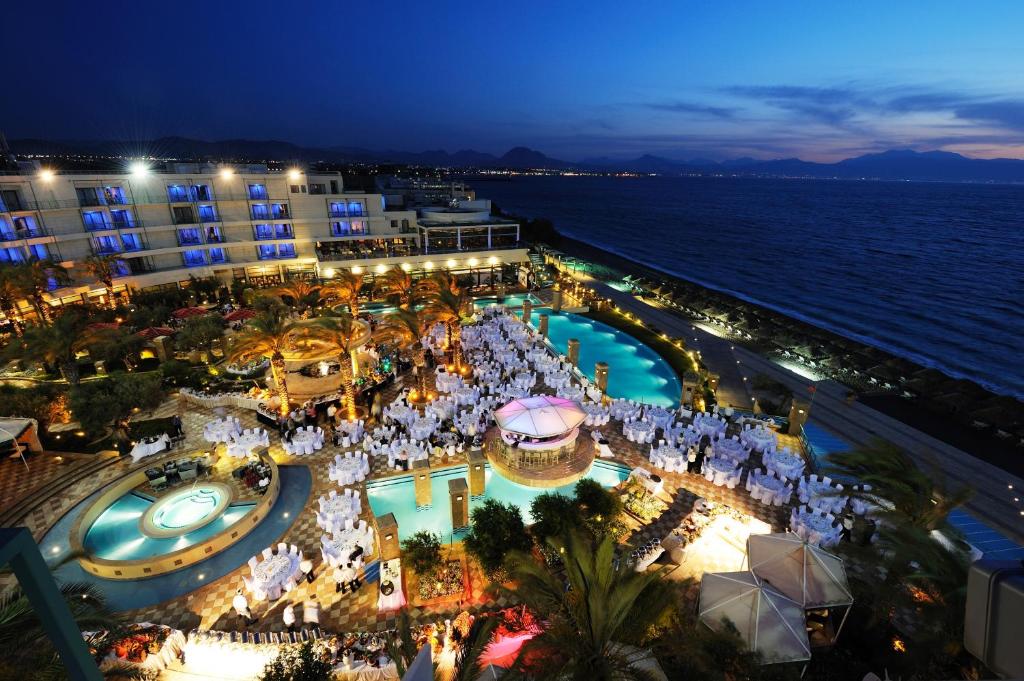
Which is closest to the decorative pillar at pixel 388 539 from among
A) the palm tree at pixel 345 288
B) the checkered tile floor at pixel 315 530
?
the checkered tile floor at pixel 315 530

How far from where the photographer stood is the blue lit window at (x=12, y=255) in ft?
97.5

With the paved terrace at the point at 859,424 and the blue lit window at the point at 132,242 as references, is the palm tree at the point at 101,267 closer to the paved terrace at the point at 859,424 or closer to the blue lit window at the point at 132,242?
the blue lit window at the point at 132,242

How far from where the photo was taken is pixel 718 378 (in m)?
27.0

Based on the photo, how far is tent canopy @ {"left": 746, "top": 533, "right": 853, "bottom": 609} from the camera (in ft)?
36.3

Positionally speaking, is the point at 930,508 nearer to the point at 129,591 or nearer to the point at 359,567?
the point at 359,567

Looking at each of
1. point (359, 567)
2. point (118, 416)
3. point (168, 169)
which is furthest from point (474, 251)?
point (359, 567)

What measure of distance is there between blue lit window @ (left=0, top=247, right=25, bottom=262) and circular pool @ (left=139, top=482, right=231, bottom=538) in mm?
27704

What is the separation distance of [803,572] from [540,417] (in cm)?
862

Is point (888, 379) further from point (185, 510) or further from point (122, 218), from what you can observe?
point (122, 218)

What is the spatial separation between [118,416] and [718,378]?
28.9 meters

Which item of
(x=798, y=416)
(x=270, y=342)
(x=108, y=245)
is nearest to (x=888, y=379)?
(x=798, y=416)

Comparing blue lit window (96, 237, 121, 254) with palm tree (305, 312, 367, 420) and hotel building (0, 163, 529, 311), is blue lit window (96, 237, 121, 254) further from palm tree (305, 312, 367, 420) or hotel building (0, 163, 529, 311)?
palm tree (305, 312, 367, 420)

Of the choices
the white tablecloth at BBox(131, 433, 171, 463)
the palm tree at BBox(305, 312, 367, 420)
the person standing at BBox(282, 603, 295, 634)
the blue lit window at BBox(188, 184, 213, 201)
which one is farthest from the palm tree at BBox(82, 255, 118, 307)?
the person standing at BBox(282, 603, 295, 634)

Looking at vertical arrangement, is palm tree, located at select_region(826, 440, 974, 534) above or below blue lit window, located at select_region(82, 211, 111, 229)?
below
